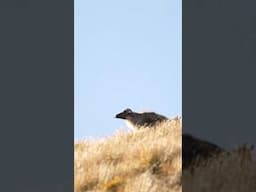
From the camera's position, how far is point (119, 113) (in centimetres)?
353

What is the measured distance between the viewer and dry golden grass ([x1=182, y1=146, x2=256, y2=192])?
2457 millimetres

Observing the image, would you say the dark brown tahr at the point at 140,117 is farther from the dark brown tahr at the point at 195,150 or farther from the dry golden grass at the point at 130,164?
the dark brown tahr at the point at 195,150

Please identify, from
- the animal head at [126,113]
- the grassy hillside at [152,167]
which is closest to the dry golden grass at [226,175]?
the grassy hillside at [152,167]

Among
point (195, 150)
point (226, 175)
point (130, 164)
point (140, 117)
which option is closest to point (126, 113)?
point (140, 117)

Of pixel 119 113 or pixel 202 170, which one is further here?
pixel 119 113

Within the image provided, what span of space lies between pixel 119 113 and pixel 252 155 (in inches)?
50.7

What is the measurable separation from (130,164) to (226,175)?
0.58 m

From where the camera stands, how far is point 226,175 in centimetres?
251

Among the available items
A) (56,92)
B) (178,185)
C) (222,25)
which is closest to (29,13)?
(56,92)

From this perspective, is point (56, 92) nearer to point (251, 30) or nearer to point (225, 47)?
point (225, 47)

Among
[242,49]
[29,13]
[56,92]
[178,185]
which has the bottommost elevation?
[178,185]

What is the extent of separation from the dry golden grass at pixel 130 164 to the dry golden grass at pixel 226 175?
0.36ft

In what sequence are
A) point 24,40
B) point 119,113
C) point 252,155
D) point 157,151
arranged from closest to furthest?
point 24,40, point 252,155, point 157,151, point 119,113

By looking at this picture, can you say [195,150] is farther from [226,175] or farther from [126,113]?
[126,113]
